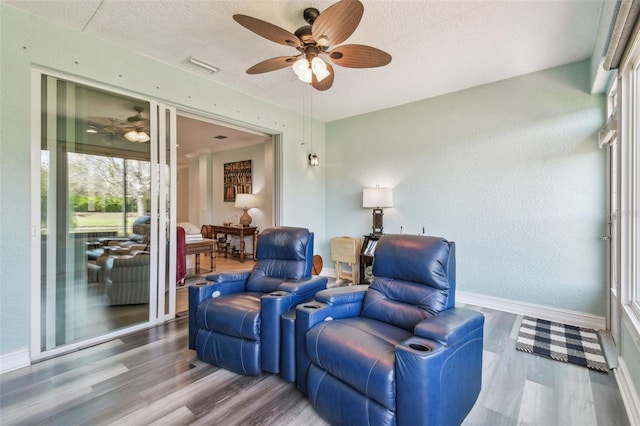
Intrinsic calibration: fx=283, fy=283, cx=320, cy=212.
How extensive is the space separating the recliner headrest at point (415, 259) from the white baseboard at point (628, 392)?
119cm

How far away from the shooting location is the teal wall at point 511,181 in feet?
9.83

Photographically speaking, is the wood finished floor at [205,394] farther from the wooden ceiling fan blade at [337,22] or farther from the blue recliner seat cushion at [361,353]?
the wooden ceiling fan blade at [337,22]

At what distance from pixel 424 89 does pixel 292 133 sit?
81.2 inches

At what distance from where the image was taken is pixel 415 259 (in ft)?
→ 6.47

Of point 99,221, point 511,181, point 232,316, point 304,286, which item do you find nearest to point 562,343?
point 511,181

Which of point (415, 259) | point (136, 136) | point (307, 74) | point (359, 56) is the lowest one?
point (415, 259)

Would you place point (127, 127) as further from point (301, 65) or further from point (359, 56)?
point (359, 56)

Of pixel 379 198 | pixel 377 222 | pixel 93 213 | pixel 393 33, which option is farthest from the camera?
pixel 377 222

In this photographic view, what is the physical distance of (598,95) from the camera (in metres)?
2.92

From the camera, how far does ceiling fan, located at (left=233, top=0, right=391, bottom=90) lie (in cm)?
180

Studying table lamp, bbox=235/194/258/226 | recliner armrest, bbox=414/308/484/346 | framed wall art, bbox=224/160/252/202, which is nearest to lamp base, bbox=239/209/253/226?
table lamp, bbox=235/194/258/226

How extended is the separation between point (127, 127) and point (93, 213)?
91cm

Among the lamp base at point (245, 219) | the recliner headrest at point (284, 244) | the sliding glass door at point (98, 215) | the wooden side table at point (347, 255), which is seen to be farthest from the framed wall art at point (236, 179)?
the recliner headrest at point (284, 244)

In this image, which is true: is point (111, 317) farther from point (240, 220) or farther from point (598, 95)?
point (598, 95)
